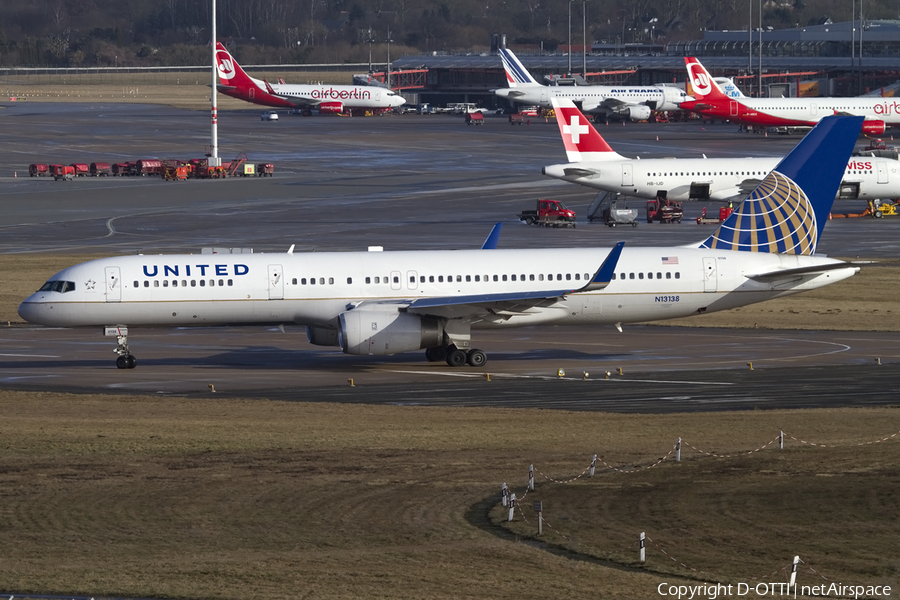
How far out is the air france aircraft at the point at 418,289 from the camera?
49.7m

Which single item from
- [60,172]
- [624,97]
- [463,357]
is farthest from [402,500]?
[624,97]

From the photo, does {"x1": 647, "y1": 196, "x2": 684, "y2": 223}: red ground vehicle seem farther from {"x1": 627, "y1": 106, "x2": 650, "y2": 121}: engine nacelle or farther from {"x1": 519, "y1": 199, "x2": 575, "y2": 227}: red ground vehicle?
{"x1": 627, "y1": 106, "x2": 650, "y2": 121}: engine nacelle

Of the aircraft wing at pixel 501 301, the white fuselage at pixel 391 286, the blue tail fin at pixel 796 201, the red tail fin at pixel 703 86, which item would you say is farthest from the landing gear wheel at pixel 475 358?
the red tail fin at pixel 703 86

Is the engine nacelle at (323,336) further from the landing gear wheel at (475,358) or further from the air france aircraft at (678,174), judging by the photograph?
the air france aircraft at (678,174)

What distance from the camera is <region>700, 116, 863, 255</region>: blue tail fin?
174 ft

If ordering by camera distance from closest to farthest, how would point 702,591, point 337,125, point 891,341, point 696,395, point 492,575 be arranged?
point 702,591 < point 492,575 < point 696,395 < point 891,341 < point 337,125

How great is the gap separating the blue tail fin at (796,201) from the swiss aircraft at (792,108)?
110 metres

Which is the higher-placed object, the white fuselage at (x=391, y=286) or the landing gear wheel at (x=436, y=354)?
the white fuselage at (x=391, y=286)

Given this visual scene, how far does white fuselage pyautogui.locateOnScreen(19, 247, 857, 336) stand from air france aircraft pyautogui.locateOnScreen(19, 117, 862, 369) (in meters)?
0.04

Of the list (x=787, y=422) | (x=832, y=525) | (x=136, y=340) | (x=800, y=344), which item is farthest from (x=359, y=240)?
(x=832, y=525)

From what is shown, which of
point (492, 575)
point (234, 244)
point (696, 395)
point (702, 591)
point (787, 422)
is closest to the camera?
point (702, 591)

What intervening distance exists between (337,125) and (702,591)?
174082mm

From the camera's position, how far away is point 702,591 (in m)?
21.6

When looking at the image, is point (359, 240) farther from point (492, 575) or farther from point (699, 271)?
point (492, 575)
